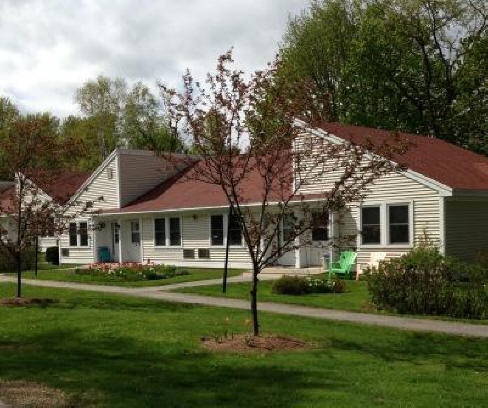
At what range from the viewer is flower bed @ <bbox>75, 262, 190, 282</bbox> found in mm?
22609

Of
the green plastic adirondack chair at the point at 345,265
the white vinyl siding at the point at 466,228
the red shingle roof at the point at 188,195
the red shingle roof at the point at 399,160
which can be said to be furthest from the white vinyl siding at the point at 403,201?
the red shingle roof at the point at 188,195

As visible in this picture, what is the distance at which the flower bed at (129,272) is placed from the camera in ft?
74.2

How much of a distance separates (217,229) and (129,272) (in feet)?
18.1

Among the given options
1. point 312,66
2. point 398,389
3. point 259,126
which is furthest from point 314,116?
point 312,66

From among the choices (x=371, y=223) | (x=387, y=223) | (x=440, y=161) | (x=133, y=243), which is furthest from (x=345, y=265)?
(x=133, y=243)

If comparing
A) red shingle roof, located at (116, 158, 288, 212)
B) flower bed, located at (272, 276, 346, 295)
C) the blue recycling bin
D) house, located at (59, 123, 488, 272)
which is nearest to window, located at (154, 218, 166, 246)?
house, located at (59, 123, 488, 272)

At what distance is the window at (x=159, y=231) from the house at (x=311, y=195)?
0.07m

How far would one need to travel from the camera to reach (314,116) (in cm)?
1041

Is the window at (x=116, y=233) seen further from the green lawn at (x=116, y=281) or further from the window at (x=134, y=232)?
the green lawn at (x=116, y=281)

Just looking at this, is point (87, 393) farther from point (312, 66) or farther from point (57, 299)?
point (312, 66)

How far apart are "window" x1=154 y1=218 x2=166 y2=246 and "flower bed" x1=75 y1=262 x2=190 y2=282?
551 centimetres

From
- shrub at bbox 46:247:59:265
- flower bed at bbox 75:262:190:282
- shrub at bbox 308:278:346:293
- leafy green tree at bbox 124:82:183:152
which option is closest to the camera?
shrub at bbox 308:278:346:293

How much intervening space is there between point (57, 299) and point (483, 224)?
13.8m

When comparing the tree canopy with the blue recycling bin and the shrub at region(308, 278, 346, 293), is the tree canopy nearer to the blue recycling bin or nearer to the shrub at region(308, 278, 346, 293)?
the blue recycling bin
